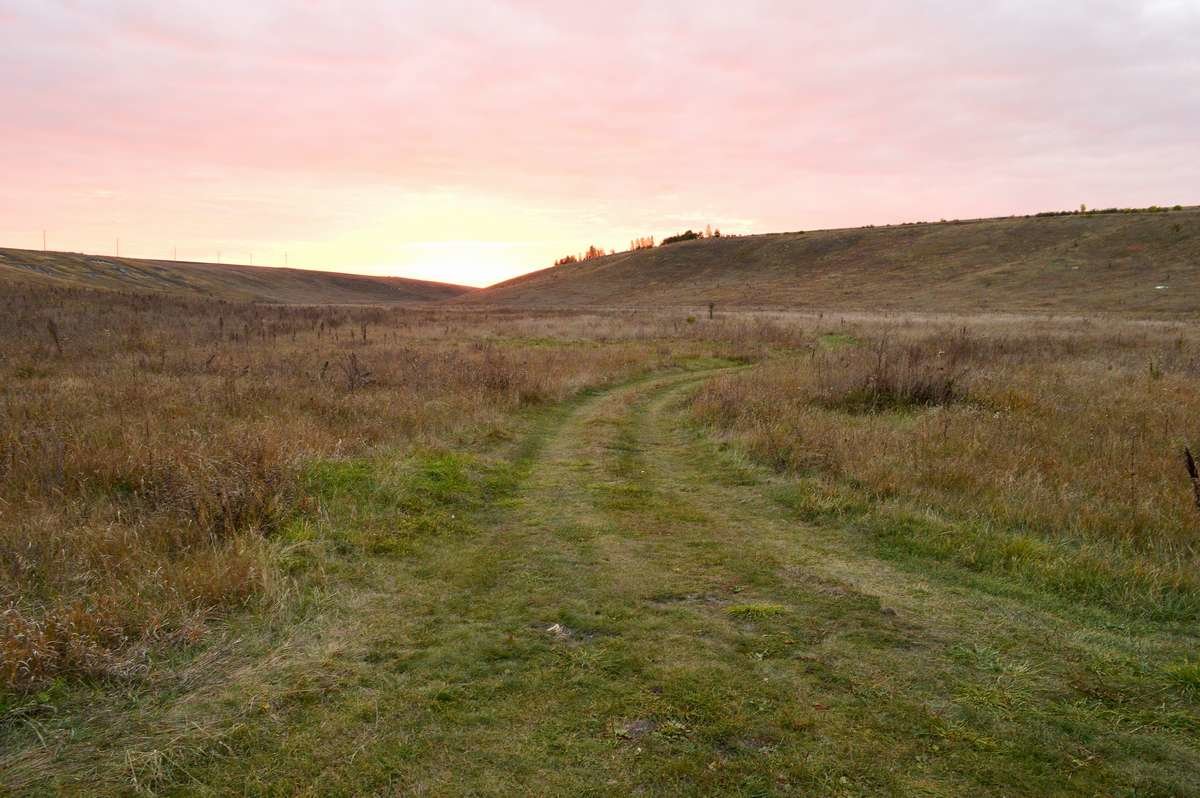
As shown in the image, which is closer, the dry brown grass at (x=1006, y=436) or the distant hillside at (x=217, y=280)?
the dry brown grass at (x=1006, y=436)

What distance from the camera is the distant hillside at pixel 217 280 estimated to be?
64.9 metres

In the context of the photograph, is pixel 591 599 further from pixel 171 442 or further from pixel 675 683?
pixel 171 442

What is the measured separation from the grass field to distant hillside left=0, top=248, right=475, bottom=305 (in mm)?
46322

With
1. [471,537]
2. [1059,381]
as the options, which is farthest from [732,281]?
[471,537]

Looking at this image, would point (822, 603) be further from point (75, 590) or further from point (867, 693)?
point (75, 590)

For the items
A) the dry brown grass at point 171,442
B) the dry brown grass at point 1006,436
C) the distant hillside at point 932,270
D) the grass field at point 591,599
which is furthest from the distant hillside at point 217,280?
the dry brown grass at point 1006,436

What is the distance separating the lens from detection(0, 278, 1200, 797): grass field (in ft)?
11.3

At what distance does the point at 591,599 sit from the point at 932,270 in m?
75.6

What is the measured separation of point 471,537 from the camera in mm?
7031

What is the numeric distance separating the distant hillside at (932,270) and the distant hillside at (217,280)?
115ft

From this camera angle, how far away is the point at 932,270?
231 feet

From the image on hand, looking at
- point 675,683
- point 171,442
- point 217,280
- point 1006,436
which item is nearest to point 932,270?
point 1006,436

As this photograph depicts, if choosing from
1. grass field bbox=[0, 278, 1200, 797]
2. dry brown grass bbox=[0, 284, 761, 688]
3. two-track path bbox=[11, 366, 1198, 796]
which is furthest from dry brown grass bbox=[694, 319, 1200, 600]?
dry brown grass bbox=[0, 284, 761, 688]

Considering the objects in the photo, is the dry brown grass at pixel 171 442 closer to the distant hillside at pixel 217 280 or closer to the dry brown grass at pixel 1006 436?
the dry brown grass at pixel 1006 436
